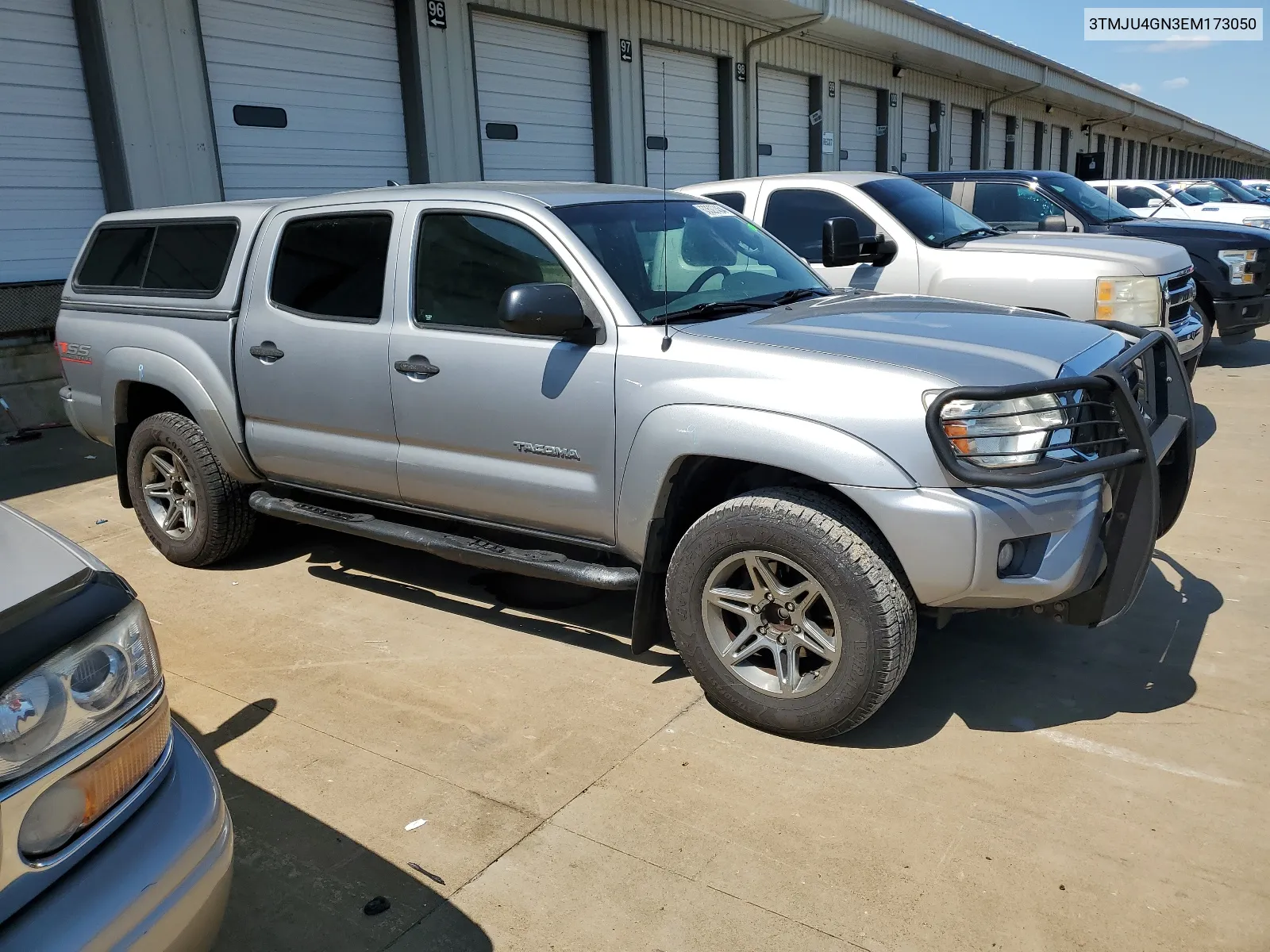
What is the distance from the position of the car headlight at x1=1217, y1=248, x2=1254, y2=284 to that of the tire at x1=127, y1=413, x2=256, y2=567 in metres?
9.09

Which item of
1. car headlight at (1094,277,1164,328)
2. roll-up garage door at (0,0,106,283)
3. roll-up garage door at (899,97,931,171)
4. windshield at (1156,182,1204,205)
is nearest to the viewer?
car headlight at (1094,277,1164,328)

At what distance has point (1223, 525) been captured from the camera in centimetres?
550

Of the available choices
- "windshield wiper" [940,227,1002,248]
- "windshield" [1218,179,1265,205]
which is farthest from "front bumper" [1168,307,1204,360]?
"windshield" [1218,179,1265,205]

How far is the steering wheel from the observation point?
4.07 meters

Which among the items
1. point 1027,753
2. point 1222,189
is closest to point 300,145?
point 1027,753

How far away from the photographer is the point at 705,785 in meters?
3.22

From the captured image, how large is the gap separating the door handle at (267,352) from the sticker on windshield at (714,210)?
203cm

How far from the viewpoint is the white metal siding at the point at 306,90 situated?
9750mm

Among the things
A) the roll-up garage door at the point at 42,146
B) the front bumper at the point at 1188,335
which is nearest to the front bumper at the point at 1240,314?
the front bumper at the point at 1188,335

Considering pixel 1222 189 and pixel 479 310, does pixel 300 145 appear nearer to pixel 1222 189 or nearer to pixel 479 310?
pixel 479 310

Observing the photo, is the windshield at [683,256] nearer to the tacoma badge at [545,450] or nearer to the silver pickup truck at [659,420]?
the silver pickup truck at [659,420]

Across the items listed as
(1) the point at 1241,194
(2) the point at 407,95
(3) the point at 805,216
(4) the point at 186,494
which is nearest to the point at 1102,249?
(3) the point at 805,216

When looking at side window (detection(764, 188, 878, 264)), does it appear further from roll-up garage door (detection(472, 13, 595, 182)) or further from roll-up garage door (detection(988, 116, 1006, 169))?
roll-up garage door (detection(988, 116, 1006, 169))

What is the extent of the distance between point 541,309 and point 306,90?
27.0 feet
